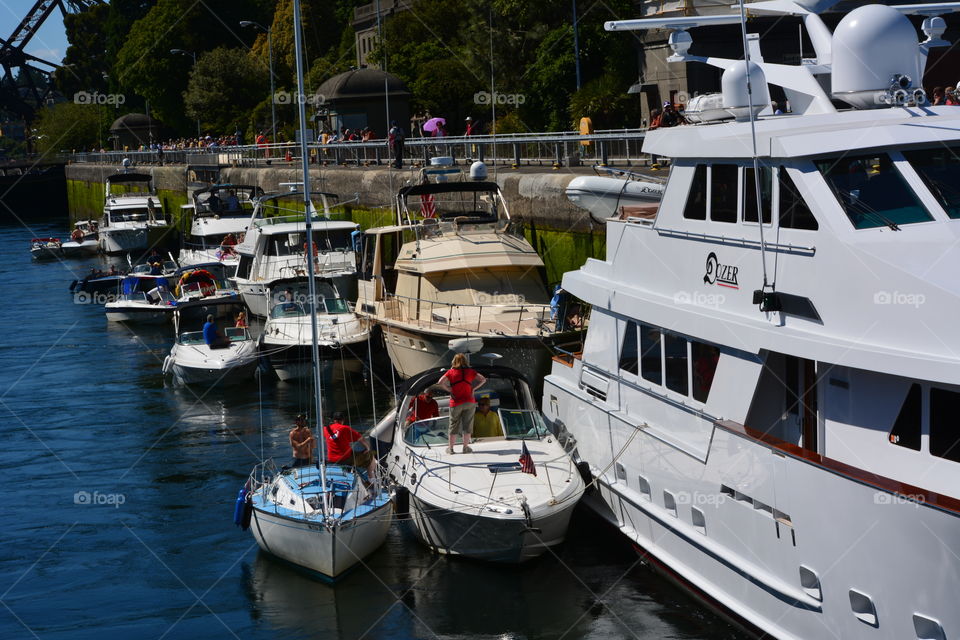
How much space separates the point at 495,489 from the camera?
14.2 meters

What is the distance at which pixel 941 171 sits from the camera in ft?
35.5

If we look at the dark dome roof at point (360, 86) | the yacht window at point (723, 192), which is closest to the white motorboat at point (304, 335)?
the yacht window at point (723, 192)

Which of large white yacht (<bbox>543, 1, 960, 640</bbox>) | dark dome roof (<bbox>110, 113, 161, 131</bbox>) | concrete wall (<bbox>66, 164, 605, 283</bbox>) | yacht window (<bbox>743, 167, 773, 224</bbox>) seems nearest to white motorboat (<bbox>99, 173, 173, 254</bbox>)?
concrete wall (<bbox>66, 164, 605, 283</bbox>)

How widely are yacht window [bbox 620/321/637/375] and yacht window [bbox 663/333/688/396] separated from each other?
0.81 m

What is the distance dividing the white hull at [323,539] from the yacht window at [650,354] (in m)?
3.63

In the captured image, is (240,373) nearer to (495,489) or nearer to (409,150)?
(495,489)

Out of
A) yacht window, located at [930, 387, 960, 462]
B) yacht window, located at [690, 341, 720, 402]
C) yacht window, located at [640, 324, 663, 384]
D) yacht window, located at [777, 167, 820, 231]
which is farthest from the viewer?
yacht window, located at [640, 324, 663, 384]

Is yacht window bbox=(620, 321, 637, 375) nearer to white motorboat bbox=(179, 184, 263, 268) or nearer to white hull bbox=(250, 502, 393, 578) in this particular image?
white hull bbox=(250, 502, 393, 578)

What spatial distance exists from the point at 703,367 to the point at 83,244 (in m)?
45.7

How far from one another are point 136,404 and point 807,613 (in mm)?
17757

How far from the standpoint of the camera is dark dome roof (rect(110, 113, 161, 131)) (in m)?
93.1

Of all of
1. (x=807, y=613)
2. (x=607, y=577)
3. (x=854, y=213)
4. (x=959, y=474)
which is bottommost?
(x=607, y=577)

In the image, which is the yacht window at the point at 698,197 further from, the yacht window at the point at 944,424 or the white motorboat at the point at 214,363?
the white motorboat at the point at 214,363

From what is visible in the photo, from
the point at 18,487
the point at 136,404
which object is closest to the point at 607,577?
the point at 18,487
